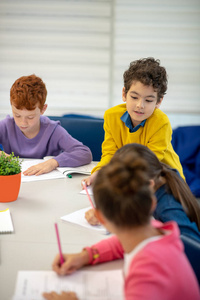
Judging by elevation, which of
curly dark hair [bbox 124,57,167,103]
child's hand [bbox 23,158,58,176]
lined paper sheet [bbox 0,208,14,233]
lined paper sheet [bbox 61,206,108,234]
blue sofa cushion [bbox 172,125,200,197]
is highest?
curly dark hair [bbox 124,57,167,103]

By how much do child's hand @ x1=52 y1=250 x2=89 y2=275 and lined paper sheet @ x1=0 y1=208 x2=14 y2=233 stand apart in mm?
300

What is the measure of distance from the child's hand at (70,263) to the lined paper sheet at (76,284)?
13 millimetres

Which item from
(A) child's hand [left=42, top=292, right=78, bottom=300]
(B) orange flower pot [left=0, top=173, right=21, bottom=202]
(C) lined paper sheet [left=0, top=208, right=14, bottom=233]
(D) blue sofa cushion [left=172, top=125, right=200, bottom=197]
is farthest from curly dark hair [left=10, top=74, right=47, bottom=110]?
(D) blue sofa cushion [left=172, top=125, right=200, bottom=197]

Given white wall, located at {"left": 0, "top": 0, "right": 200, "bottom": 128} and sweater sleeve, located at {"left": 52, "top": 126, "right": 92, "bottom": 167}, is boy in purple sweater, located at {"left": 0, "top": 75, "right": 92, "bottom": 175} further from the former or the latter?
white wall, located at {"left": 0, "top": 0, "right": 200, "bottom": 128}

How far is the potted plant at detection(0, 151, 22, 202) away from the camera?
1.37 metres

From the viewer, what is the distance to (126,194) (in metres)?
0.74

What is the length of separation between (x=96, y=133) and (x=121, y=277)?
62.1 inches

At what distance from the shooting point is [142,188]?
0.75 meters

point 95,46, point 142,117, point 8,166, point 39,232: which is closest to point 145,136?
point 142,117

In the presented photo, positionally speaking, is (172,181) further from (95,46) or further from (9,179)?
(95,46)

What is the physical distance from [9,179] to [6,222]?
0.76ft

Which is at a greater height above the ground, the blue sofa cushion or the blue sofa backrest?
the blue sofa backrest

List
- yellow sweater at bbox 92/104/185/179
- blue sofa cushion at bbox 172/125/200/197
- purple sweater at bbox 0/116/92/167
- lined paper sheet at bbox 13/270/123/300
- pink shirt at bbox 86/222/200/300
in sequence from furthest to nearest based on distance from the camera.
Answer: blue sofa cushion at bbox 172/125/200/197
purple sweater at bbox 0/116/92/167
yellow sweater at bbox 92/104/185/179
lined paper sheet at bbox 13/270/123/300
pink shirt at bbox 86/222/200/300

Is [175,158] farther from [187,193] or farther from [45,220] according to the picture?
[45,220]
